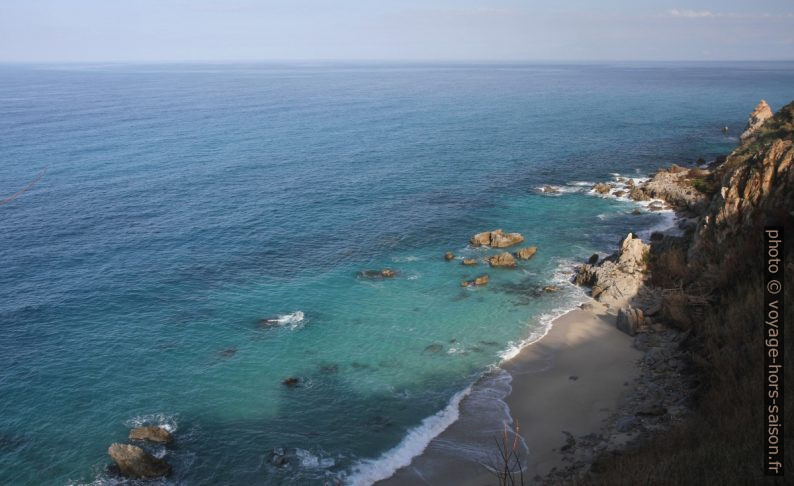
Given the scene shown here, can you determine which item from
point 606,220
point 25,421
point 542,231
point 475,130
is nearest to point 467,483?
→ point 25,421

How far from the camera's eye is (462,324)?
51.4 m

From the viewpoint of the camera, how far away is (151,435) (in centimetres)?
3647

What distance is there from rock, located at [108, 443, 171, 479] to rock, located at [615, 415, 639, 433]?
94.8 feet

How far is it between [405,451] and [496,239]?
3723cm

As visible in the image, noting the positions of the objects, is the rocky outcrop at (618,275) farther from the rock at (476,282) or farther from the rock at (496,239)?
the rock at (496,239)

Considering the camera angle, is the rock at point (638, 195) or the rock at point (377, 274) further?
the rock at point (638, 195)

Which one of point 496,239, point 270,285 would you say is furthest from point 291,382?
point 496,239

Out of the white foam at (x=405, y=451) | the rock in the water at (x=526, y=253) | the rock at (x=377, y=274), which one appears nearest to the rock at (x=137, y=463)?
Answer: the white foam at (x=405, y=451)

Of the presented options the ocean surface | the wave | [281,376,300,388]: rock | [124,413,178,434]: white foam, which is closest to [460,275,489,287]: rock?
the ocean surface

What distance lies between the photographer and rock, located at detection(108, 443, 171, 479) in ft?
109

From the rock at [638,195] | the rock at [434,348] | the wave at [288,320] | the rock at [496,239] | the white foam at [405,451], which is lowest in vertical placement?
the white foam at [405,451]

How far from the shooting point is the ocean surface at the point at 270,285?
1483 inches

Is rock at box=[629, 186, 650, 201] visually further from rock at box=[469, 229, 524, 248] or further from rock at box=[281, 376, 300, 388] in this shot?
rock at box=[281, 376, 300, 388]

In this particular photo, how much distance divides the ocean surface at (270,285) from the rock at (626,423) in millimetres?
11178
